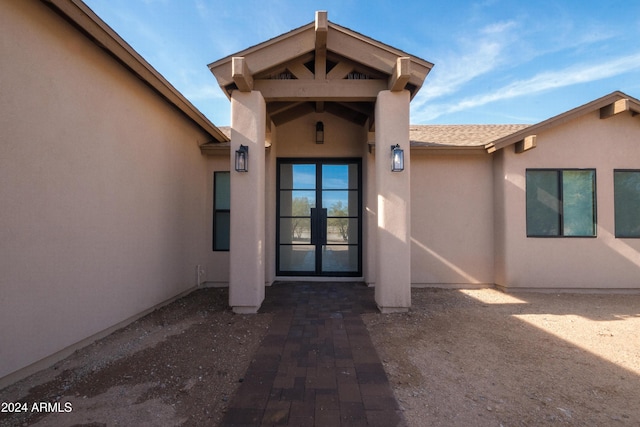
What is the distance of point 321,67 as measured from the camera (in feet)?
15.2

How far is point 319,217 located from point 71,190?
4.37 m

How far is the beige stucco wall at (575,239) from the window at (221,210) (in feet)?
19.1

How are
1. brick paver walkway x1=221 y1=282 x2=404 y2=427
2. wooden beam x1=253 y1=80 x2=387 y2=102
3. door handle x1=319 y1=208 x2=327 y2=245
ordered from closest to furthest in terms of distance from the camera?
1. brick paver walkway x1=221 y1=282 x2=404 y2=427
2. wooden beam x1=253 y1=80 x2=387 y2=102
3. door handle x1=319 y1=208 x2=327 y2=245

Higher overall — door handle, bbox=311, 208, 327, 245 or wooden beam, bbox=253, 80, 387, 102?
wooden beam, bbox=253, 80, 387, 102

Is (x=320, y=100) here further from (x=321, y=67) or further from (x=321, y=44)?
(x=321, y=44)

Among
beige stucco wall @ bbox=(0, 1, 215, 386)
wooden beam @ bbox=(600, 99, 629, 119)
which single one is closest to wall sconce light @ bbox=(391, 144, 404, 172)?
beige stucco wall @ bbox=(0, 1, 215, 386)

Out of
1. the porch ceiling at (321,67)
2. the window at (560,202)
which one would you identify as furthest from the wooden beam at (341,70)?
the window at (560,202)

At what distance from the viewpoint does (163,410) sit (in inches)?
85.3

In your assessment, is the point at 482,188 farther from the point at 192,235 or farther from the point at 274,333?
the point at 192,235

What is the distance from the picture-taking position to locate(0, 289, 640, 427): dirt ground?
2131 millimetres

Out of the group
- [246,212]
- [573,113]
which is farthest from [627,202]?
[246,212]

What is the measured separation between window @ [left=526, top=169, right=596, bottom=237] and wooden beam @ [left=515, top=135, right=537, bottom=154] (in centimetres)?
53

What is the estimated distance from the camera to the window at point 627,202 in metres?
5.73

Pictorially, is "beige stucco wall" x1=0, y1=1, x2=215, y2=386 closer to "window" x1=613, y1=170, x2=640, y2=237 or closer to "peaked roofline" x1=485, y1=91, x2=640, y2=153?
"peaked roofline" x1=485, y1=91, x2=640, y2=153
